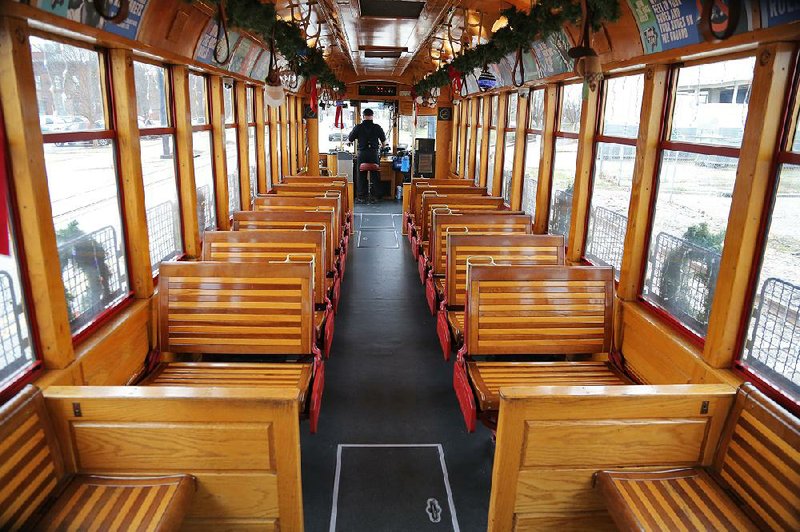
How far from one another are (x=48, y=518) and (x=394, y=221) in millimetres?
9787

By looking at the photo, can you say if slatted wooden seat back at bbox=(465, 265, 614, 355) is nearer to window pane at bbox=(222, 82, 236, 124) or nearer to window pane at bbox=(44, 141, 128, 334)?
window pane at bbox=(44, 141, 128, 334)

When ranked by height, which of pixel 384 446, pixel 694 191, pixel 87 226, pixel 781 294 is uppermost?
pixel 694 191

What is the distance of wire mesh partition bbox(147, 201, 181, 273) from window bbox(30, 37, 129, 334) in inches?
21.8

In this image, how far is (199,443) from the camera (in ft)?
7.19

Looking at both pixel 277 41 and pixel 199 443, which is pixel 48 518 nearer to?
pixel 199 443

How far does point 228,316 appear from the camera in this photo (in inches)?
138

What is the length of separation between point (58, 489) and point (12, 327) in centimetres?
83

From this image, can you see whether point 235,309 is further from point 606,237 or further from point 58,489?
point 606,237

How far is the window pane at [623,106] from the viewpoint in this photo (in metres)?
4.16

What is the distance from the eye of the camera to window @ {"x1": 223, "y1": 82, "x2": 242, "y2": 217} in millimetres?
6648

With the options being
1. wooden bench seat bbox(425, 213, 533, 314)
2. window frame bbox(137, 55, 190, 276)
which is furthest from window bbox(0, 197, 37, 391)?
wooden bench seat bbox(425, 213, 533, 314)

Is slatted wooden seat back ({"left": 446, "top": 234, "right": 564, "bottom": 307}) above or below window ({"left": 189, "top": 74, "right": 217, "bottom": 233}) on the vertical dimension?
below

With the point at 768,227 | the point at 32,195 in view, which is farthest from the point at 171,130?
the point at 768,227

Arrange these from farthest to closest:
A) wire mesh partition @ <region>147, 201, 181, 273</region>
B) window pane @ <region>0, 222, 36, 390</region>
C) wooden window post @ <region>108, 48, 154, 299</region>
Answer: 1. wire mesh partition @ <region>147, 201, 181, 273</region>
2. wooden window post @ <region>108, 48, 154, 299</region>
3. window pane @ <region>0, 222, 36, 390</region>
